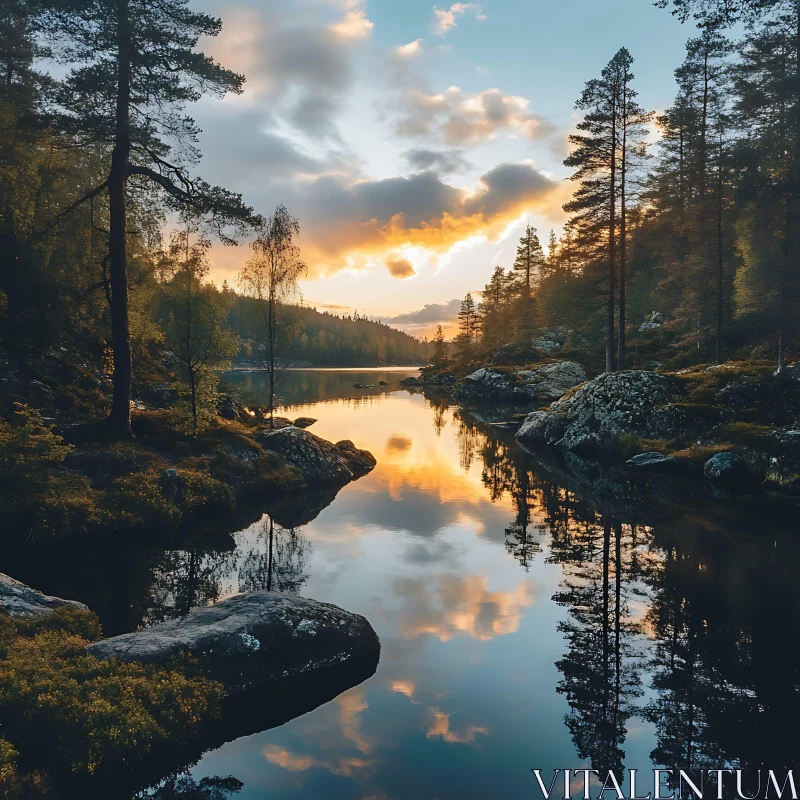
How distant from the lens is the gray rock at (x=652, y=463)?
2405 cm

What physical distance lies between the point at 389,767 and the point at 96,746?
11.5 feet

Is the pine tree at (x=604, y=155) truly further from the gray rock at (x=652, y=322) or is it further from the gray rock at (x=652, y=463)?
the gray rock at (x=652, y=322)

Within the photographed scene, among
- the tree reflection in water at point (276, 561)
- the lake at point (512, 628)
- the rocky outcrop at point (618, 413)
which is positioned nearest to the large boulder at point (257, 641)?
the lake at point (512, 628)

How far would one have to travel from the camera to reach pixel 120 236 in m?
18.5

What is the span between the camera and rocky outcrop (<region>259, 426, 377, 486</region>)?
23578 mm

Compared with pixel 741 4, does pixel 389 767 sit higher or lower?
lower

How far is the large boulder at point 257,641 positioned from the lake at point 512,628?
2.48ft

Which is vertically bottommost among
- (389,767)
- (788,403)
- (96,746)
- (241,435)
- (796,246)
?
(389,767)

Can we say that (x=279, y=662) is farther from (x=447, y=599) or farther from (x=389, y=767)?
(x=447, y=599)

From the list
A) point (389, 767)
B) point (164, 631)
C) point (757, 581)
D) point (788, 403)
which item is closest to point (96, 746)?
point (164, 631)

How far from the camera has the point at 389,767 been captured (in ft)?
22.3

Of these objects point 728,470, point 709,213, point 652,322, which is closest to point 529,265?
point 652,322

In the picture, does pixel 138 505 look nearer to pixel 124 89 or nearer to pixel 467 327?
pixel 124 89

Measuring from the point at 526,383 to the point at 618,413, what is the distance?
1327 inches
